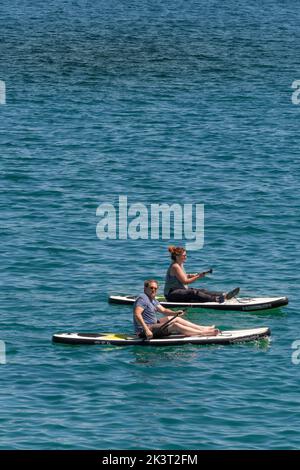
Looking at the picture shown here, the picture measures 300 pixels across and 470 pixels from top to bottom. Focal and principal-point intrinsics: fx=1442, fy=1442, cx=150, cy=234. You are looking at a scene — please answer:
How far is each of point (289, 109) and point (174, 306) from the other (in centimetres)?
3294

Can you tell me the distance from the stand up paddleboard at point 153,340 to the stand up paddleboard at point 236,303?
3337 millimetres

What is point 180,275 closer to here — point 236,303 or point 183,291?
point 183,291

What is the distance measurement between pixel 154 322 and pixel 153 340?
54 cm

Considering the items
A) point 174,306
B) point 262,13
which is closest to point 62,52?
point 262,13

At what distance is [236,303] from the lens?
40.7 meters

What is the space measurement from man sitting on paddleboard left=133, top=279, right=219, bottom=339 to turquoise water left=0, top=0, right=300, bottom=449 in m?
0.53

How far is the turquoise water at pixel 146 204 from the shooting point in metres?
32.1

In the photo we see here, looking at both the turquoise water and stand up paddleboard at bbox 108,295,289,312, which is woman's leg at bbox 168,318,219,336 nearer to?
the turquoise water

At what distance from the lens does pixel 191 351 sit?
1428 inches

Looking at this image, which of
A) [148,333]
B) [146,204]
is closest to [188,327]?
[148,333]

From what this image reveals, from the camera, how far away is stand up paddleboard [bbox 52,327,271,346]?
119ft

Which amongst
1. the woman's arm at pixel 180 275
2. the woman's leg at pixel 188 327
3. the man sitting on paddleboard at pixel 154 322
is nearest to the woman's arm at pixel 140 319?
the man sitting on paddleboard at pixel 154 322

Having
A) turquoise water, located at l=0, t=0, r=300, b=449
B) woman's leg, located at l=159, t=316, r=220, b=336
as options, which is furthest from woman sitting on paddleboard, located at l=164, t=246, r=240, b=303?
woman's leg, located at l=159, t=316, r=220, b=336
